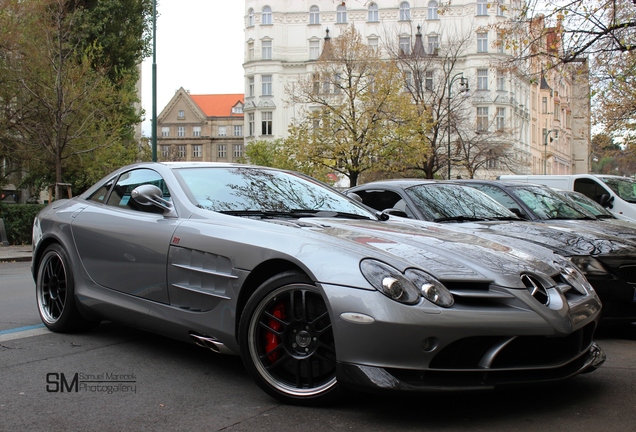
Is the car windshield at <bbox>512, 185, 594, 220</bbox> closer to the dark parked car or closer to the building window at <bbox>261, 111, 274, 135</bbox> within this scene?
the dark parked car

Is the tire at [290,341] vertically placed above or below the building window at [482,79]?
below

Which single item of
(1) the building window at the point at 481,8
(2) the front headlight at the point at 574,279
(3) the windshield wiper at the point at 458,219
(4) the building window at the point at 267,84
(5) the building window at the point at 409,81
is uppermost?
(1) the building window at the point at 481,8

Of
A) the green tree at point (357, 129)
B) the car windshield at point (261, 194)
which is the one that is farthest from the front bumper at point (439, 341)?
the green tree at point (357, 129)

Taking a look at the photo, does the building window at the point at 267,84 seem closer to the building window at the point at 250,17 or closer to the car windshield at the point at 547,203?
the building window at the point at 250,17

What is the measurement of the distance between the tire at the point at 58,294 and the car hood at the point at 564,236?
3.21 meters

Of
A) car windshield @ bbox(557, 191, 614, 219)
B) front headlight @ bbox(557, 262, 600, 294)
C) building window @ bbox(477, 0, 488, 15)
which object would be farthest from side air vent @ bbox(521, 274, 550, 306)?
building window @ bbox(477, 0, 488, 15)

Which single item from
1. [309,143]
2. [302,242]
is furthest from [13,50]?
[302,242]

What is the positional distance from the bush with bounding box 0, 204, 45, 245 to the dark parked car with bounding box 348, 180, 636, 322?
15877mm

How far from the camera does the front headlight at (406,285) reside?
340cm


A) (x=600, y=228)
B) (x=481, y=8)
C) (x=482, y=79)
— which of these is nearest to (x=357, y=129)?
(x=600, y=228)

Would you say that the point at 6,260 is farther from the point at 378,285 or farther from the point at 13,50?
the point at 378,285

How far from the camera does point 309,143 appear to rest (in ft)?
117

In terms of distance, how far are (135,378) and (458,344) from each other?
207 centimetres

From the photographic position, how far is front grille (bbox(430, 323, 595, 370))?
3398 millimetres
